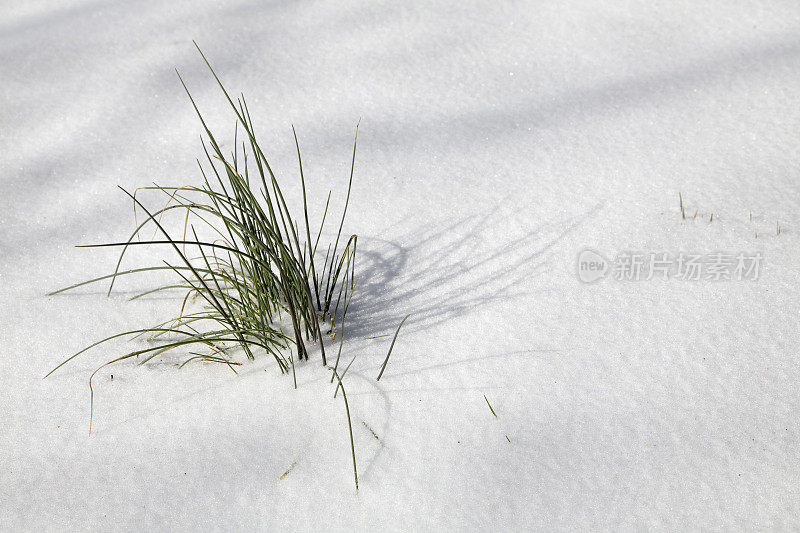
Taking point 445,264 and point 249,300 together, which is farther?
point 445,264

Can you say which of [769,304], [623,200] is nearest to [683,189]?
[623,200]

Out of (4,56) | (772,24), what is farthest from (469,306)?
(4,56)

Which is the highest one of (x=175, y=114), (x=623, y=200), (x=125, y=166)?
(x=175, y=114)

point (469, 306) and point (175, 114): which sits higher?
point (175, 114)

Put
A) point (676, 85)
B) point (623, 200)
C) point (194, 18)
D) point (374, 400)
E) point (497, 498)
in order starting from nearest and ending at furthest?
point (497, 498) → point (374, 400) → point (623, 200) → point (676, 85) → point (194, 18)

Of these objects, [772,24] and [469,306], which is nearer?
[469,306]

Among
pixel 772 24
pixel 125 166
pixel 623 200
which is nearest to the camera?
pixel 623 200

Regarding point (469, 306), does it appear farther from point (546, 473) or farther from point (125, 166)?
point (125, 166)
